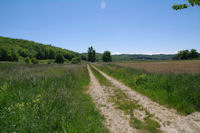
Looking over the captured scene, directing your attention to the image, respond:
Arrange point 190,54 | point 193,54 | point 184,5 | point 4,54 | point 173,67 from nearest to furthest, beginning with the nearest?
point 184,5, point 173,67, point 4,54, point 193,54, point 190,54

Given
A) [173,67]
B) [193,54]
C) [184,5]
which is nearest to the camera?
[184,5]

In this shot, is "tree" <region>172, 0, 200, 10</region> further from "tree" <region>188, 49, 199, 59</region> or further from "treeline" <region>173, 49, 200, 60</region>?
"tree" <region>188, 49, 199, 59</region>

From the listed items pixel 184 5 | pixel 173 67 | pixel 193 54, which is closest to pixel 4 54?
pixel 184 5

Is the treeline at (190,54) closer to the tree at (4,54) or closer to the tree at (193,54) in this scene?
the tree at (193,54)

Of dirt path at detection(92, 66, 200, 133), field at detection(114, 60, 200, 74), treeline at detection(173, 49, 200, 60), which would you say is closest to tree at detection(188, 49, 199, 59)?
treeline at detection(173, 49, 200, 60)

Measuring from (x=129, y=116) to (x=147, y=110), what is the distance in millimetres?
1280

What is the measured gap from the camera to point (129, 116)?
4293 millimetres

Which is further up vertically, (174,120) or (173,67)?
(173,67)

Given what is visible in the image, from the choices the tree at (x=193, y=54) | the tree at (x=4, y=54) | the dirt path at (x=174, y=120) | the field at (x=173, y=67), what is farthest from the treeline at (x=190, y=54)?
the tree at (x=4, y=54)

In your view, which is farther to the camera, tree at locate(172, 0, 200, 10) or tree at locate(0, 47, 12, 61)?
tree at locate(0, 47, 12, 61)

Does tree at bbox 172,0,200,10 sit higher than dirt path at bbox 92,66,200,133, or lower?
higher

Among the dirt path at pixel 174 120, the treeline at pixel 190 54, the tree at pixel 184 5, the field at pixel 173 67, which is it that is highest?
the treeline at pixel 190 54

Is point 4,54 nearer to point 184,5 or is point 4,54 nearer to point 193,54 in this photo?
point 184,5

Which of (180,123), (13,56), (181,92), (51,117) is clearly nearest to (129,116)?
(180,123)
